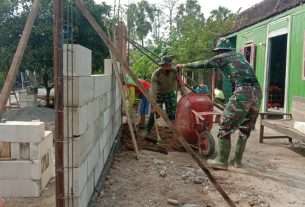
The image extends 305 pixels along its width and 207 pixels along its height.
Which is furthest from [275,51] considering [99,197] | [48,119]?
[99,197]

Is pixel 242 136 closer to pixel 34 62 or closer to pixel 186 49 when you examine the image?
pixel 34 62

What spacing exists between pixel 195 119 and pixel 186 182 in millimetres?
1838

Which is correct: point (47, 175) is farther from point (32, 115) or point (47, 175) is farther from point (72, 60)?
point (32, 115)

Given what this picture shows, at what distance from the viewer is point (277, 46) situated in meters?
14.4

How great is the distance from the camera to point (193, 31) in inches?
722

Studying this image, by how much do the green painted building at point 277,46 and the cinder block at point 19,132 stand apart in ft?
22.7

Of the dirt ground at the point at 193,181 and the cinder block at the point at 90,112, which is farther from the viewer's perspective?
the dirt ground at the point at 193,181

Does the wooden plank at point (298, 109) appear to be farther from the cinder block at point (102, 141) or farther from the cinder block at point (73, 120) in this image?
the cinder block at point (73, 120)

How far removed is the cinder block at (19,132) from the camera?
13.6 feet

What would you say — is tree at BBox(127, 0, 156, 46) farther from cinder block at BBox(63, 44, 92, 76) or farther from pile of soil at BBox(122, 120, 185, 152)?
cinder block at BBox(63, 44, 92, 76)

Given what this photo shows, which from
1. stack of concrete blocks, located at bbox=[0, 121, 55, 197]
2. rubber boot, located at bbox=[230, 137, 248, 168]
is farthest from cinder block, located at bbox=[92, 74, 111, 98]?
rubber boot, located at bbox=[230, 137, 248, 168]

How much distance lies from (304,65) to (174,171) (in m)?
5.18

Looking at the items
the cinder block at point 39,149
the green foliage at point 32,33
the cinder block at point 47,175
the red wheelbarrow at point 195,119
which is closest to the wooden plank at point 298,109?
the red wheelbarrow at point 195,119

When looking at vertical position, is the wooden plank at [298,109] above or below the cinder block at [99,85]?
below
